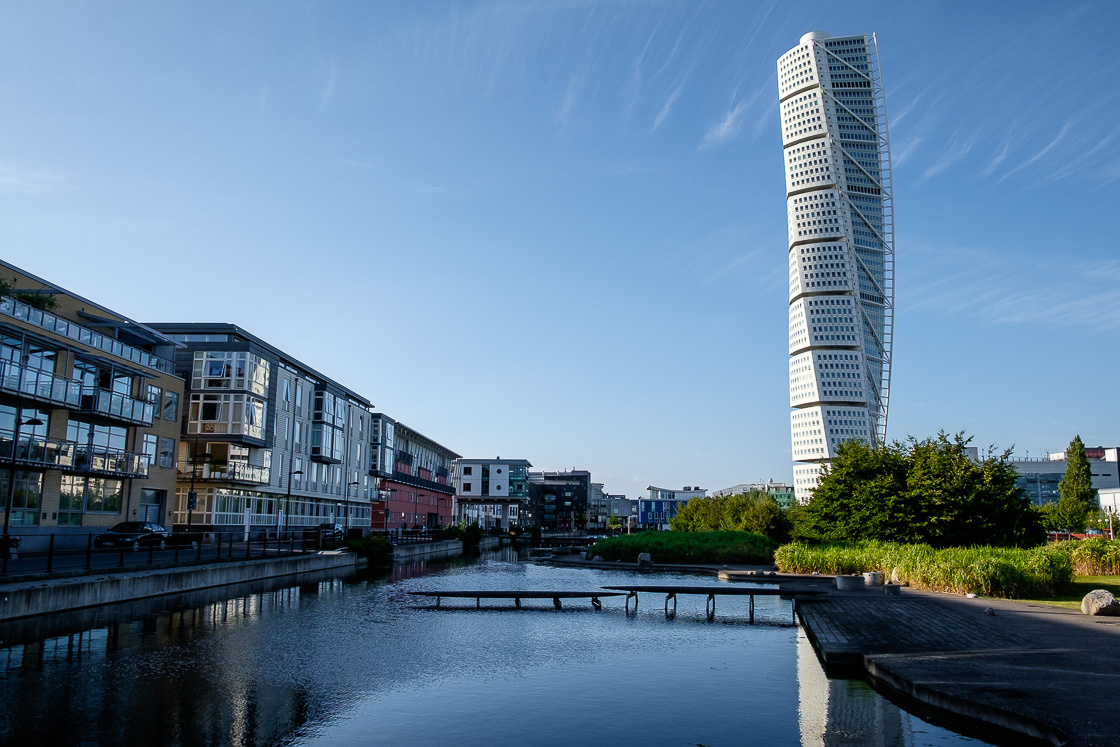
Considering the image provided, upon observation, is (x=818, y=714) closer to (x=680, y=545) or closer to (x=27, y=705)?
(x=27, y=705)

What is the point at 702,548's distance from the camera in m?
53.0

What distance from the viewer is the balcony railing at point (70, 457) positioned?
35.1 metres

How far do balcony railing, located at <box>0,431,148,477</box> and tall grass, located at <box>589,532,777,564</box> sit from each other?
103 feet

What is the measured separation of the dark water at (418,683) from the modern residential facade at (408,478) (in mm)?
70888

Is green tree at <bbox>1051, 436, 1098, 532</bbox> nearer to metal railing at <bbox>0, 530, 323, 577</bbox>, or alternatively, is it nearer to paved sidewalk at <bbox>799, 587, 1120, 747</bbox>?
paved sidewalk at <bbox>799, 587, 1120, 747</bbox>

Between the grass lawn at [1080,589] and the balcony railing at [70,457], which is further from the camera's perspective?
the balcony railing at [70,457]

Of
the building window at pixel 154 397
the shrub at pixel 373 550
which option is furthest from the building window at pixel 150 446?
the shrub at pixel 373 550

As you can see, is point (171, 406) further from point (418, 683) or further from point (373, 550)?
point (418, 683)

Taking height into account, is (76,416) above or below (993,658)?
above

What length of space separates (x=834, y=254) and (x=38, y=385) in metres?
161

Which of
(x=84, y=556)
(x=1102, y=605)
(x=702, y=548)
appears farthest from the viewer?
(x=702, y=548)

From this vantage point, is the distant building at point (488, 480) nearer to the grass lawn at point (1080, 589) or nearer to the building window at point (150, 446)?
the building window at point (150, 446)

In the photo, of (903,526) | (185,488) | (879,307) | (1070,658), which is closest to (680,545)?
(903,526)

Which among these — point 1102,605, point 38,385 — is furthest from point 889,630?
point 38,385
